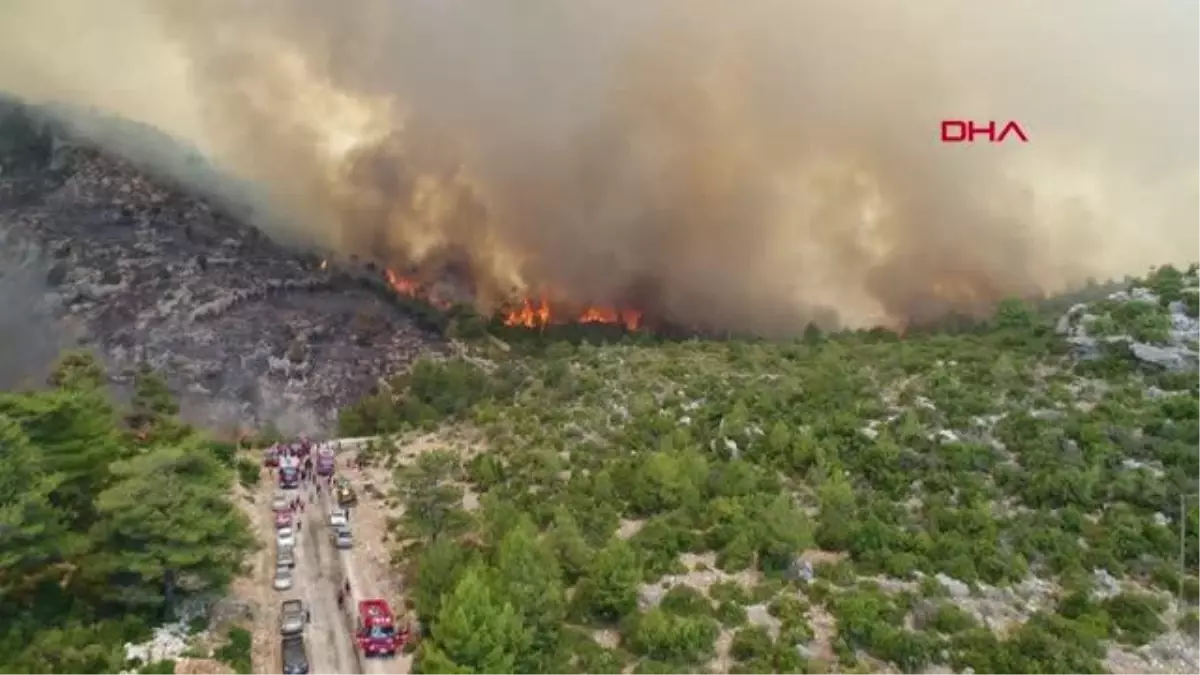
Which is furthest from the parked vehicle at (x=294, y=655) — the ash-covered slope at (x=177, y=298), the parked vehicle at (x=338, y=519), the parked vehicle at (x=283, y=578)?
the ash-covered slope at (x=177, y=298)

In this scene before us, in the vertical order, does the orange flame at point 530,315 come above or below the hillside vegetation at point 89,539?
above

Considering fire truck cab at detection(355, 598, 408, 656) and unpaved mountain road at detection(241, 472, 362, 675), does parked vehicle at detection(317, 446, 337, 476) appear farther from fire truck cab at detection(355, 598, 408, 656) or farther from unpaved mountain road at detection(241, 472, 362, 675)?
fire truck cab at detection(355, 598, 408, 656)

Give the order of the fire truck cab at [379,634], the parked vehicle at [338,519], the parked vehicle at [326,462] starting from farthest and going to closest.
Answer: the parked vehicle at [326,462] < the parked vehicle at [338,519] < the fire truck cab at [379,634]

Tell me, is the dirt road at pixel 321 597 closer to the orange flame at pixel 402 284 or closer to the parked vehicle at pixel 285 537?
the parked vehicle at pixel 285 537

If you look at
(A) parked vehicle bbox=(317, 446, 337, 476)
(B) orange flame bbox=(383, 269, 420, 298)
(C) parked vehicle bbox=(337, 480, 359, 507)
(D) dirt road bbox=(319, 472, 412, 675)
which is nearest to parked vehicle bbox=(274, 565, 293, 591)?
(D) dirt road bbox=(319, 472, 412, 675)

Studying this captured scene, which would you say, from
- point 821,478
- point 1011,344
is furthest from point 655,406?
point 1011,344

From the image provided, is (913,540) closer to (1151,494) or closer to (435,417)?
(1151,494)
